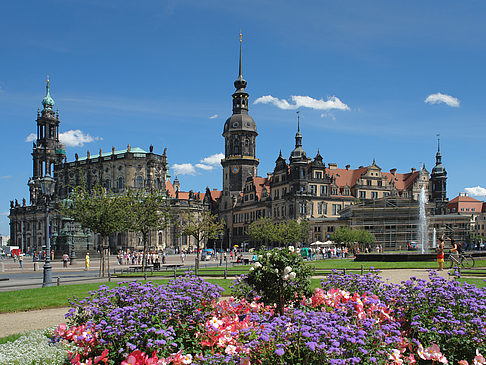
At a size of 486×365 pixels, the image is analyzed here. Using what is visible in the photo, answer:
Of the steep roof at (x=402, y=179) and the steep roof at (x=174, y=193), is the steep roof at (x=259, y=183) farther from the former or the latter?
the steep roof at (x=402, y=179)

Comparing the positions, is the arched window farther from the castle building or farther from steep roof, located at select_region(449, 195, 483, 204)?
steep roof, located at select_region(449, 195, 483, 204)

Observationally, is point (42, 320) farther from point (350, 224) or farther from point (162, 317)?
point (350, 224)

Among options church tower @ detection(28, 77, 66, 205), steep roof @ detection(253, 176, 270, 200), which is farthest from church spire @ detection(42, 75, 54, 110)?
steep roof @ detection(253, 176, 270, 200)

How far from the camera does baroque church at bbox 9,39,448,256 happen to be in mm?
78750

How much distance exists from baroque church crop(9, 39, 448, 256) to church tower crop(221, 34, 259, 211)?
0.76 ft

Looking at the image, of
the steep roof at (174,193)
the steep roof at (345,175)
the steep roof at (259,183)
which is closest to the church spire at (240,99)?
the steep roof at (259,183)

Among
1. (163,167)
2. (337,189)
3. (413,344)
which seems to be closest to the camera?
(413,344)

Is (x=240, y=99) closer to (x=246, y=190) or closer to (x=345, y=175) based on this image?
(x=246, y=190)

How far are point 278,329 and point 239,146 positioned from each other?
104225 mm

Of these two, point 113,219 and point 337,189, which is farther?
point 337,189

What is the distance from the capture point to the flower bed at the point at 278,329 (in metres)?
6.89

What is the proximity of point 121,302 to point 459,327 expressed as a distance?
602 centimetres

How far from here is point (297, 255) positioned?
11.6 m

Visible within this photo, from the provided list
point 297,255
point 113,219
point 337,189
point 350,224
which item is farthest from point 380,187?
point 297,255
